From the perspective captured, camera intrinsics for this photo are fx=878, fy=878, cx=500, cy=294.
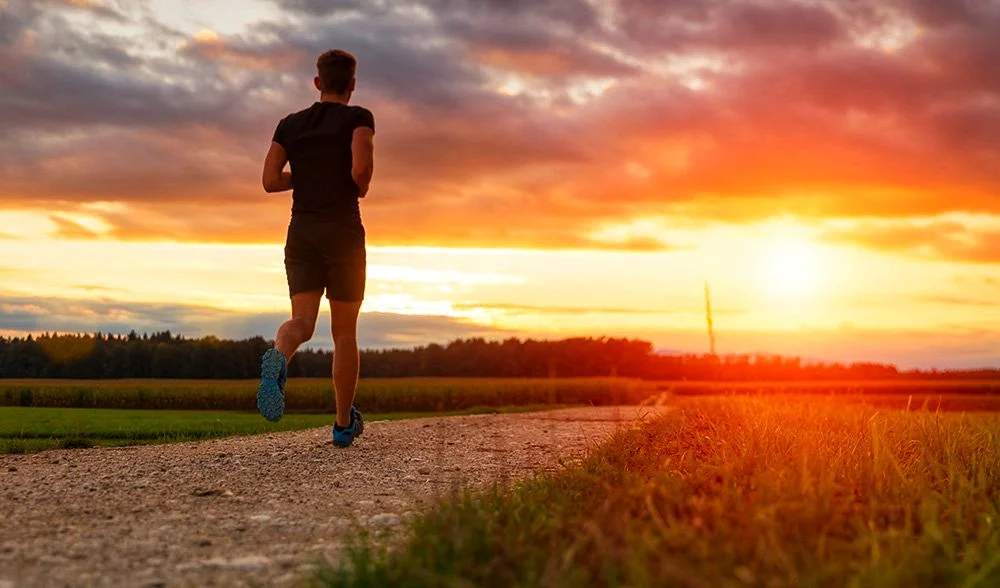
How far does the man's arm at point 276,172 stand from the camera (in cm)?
697

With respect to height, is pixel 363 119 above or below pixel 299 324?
above

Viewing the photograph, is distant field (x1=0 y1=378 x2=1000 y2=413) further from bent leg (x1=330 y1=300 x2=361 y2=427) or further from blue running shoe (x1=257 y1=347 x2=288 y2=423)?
blue running shoe (x1=257 y1=347 x2=288 y2=423)

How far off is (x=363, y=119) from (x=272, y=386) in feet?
7.17

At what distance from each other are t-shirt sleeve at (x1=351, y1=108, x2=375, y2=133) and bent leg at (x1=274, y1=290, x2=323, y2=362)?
1.35 metres

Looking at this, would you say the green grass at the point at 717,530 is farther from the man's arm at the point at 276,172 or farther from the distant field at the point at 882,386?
the distant field at the point at 882,386

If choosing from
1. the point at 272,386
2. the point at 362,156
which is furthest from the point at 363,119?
the point at 272,386

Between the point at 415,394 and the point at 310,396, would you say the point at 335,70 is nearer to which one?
the point at 415,394

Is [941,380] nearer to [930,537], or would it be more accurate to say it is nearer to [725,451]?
[725,451]

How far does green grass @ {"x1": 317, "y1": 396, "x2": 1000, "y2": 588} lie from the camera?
9.14 feet

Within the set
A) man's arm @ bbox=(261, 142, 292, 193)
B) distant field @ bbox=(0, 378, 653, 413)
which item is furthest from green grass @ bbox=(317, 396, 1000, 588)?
distant field @ bbox=(0, 378, 653, 413)

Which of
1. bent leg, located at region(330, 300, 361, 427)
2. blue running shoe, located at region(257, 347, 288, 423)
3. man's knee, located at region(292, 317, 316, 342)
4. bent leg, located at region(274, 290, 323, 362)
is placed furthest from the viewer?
bent leg, located at region(330, 300, 361, 427)

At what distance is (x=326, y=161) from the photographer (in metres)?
6.83

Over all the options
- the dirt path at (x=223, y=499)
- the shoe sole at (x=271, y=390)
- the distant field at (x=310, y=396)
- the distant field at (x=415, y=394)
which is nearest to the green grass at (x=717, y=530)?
the dirt path at (x=223, y=499)

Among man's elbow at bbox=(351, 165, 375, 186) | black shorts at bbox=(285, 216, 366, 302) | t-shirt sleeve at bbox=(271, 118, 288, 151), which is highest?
t-shirt sleeve at bbox=(271, 118, 288, 151)
